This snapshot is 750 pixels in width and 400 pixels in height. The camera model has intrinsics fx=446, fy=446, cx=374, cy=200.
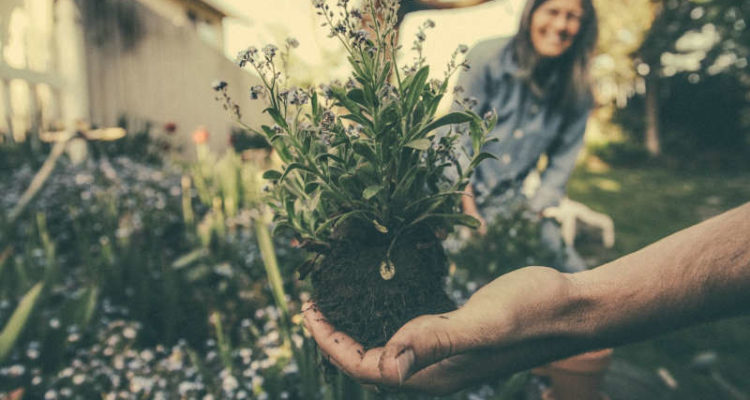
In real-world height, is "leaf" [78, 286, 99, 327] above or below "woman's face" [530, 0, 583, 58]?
below

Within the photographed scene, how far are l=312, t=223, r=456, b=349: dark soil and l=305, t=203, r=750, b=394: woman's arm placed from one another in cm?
5

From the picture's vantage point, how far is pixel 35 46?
4.32m

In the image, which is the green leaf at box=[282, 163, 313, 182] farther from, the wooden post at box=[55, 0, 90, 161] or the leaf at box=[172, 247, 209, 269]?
the wooden post at box=[55, 0, 90, 161]

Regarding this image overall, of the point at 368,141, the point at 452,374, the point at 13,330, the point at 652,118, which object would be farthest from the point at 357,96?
the point at 652,118

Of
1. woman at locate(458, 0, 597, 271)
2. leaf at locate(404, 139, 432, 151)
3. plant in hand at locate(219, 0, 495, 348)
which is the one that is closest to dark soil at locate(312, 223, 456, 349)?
plant in hand at locate(219, 0, 495, 348)

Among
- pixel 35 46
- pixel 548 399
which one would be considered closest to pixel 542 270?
pixel 548 399

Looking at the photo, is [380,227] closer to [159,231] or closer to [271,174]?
[271,174]

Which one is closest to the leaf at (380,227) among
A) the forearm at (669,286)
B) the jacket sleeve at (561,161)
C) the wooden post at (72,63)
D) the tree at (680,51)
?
the forearm at (669,286)

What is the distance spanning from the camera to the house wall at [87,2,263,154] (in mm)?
5164

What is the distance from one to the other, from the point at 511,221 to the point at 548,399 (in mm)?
909

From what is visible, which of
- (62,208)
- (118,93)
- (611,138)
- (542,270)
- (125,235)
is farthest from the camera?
(611,138)

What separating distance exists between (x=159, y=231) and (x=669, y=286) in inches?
112

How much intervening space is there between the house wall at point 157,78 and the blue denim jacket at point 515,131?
8.90ft

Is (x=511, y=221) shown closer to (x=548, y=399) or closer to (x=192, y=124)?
(x=548, y=399)
